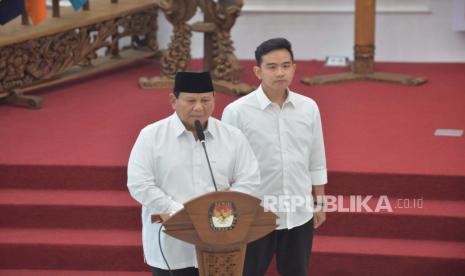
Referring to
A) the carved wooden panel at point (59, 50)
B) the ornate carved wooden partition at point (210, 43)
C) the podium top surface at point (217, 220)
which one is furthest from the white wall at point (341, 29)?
the podium top surface at point (217, 220)

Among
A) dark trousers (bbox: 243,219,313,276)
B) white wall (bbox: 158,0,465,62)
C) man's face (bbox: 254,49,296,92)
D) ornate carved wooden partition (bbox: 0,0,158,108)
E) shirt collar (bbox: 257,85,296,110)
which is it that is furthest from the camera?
white wall (bbox: 158,0,465,62)

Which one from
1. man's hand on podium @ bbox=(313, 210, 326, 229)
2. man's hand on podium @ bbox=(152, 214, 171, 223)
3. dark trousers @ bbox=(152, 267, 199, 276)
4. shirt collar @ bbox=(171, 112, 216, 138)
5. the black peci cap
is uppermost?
the black peci cap

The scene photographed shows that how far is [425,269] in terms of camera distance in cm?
534

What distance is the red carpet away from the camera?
215 inches

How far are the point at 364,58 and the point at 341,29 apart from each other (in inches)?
46.7

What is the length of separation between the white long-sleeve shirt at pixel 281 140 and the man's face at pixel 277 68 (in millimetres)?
130

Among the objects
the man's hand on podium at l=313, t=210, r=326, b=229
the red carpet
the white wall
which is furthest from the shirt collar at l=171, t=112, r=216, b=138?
the white wall

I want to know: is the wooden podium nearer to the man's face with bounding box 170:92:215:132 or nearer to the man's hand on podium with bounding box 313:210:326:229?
the man's face with bounding box 170:92:215:132

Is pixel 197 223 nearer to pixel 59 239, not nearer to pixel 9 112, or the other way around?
pixel 59 239

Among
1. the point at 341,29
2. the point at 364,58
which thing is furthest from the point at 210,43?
the point at 341,29

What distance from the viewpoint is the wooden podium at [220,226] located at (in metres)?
3.38

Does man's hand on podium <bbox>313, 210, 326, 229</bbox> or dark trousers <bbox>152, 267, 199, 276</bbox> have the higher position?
man's hand on podium <bbox>313, 210, 326, 229</bbox>

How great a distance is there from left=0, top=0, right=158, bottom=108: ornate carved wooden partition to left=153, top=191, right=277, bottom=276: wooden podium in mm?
4475

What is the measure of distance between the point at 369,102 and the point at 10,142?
9.62ft
